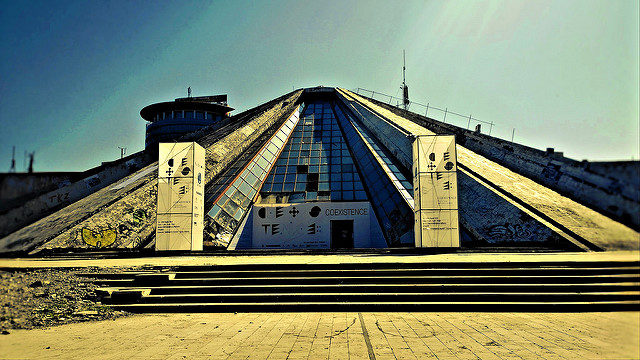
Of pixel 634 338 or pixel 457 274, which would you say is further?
pixel 457 274

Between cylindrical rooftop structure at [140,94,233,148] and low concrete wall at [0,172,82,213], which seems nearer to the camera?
low concrete wall at [0,172,82,213]

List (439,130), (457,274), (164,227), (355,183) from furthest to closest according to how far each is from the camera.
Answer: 1. (439,130)
2. (355,183)
3. (164,227)
4. (457,274)

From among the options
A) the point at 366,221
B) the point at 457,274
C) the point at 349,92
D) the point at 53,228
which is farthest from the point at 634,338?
the point at 349,92

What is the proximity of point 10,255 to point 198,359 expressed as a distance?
3.53 m

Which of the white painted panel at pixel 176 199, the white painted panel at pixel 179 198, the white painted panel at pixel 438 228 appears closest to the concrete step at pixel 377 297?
the white painted panel at pixel 438 228

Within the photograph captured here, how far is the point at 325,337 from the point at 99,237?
649 inches

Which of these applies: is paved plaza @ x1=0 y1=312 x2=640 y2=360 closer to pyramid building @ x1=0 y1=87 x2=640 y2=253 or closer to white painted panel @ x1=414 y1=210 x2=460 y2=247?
pyramid building @ x1=0 y1=87 x2=640 y2=253

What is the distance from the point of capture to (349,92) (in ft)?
136

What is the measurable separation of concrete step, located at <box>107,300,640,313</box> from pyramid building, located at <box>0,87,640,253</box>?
3314 millimetres

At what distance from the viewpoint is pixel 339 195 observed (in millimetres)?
23656

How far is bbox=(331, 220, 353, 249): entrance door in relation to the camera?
21094 millimetres

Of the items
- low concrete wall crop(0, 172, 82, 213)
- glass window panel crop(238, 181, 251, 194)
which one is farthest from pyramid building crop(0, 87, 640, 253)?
low concrete wall crop(0, 172, 82, 213)

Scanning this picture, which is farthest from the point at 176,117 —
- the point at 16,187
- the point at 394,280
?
the point at 16,187

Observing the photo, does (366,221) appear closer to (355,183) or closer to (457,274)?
(355,183)
